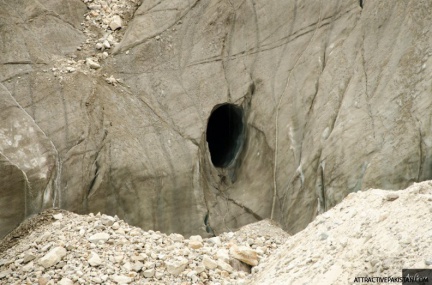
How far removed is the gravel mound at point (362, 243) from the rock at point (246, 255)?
0.82m

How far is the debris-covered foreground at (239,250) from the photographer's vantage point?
893 centimetres

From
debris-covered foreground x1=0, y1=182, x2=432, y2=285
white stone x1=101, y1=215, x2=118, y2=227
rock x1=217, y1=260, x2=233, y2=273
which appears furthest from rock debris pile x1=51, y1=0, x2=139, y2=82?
rock x1=217, y1=260, x2=233, y2=273

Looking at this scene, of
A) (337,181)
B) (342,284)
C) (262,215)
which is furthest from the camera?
(262,215)

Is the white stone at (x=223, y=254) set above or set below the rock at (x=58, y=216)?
below

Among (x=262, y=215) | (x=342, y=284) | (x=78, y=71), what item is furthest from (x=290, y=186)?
(x=342, y=284)

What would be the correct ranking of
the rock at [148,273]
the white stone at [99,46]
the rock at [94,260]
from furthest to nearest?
the white stone at [99,46], the rock at [94,260], the rock at [148,273]

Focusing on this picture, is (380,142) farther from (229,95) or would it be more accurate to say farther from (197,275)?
(197,275)

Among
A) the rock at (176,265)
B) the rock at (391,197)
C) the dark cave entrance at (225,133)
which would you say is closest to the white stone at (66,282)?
the rock at (176,265)

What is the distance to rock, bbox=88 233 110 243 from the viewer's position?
12.7 metres

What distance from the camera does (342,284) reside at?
28.9 feet

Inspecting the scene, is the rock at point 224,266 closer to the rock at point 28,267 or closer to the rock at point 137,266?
the rock at point 137,266

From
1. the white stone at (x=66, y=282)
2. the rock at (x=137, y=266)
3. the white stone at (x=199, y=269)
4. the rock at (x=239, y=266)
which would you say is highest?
the rock at (x=239, y=266)

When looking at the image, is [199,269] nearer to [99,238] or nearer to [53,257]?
[99,238]

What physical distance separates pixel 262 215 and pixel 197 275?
489cm
